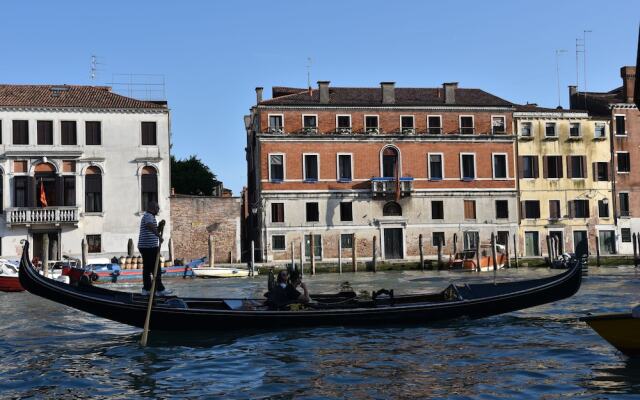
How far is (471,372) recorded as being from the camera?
8.29 metres

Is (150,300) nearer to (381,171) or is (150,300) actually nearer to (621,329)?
(621,329)

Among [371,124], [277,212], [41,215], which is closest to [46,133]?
[41,215]

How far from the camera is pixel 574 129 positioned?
32875 mm

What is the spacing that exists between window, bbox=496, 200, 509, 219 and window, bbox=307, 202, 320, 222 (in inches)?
309

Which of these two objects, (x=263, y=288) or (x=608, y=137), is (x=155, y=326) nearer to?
(x=263, y=288)

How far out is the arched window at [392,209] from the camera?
31.3 metres

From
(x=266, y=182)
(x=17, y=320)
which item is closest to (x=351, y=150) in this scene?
(x=266, y=182)

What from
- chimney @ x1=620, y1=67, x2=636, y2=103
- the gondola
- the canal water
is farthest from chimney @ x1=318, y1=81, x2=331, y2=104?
the gondola

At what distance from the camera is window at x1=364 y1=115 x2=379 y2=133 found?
31.1 m

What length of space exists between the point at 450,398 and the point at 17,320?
9400 millimetres

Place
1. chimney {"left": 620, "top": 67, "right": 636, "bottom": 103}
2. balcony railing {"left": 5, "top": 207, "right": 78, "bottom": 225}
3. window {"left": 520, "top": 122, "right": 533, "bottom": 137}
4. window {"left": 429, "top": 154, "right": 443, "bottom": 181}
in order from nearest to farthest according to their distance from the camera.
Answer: balcony railing {"left": 5, "top": 207, "right": 78, "bottom": 225} → window {"left": 429, "top": 154, "right": 443, "bottom": 181} → window {"left": 520, "top": 122, "right": 533, "bottom": 137} → chimney {"left": 620, "top": 67, "right": 636, "bottom": 103}

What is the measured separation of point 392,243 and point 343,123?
5412 mm

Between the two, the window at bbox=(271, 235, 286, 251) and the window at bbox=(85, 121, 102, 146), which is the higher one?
the window at bbox=(85, 121, 102, 146)

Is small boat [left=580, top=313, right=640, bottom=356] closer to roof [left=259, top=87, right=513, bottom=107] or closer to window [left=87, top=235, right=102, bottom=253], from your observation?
roof [left=259, top=87, right=513, bottom=107]
